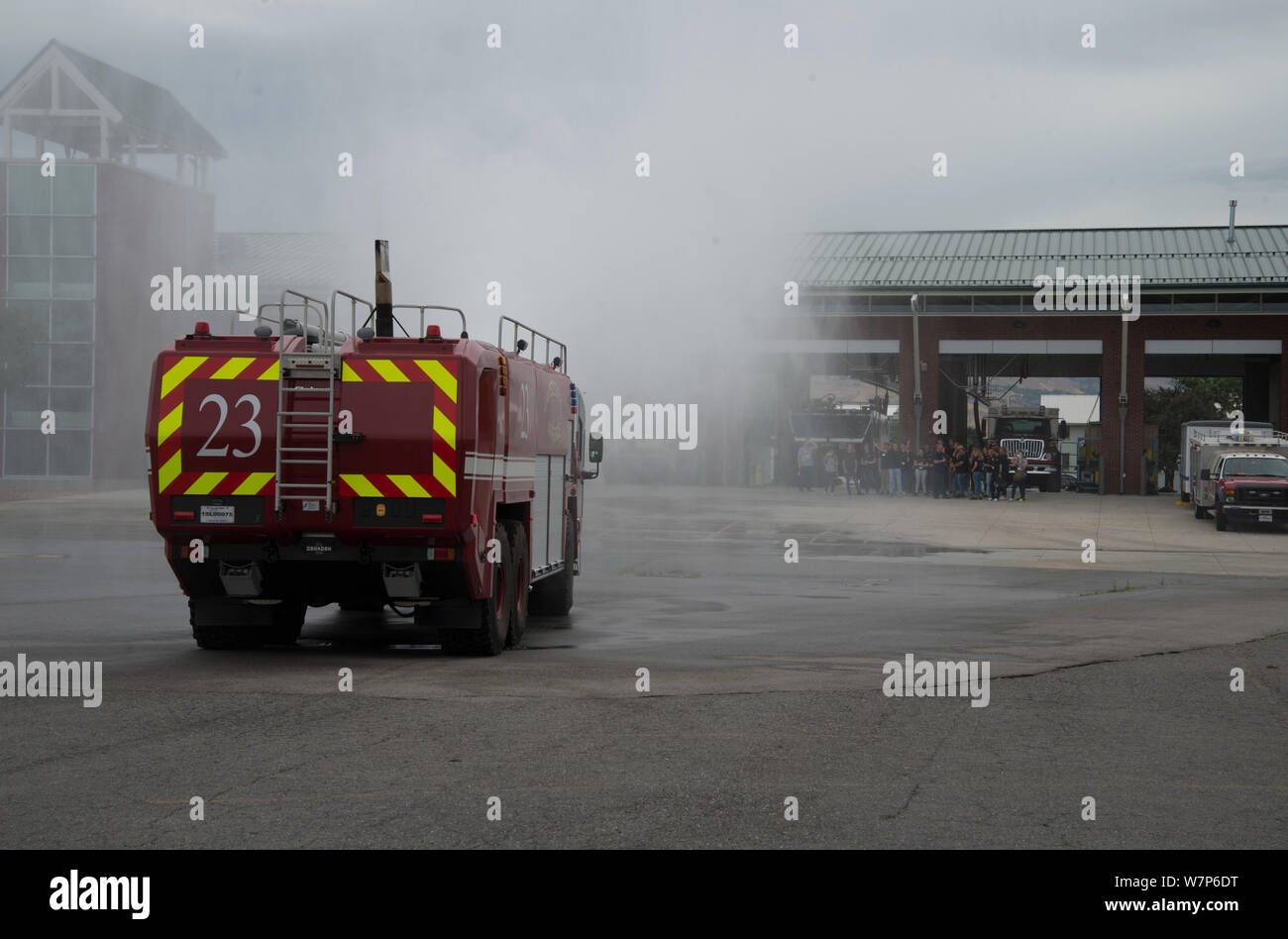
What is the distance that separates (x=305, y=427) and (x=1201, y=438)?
32872mm

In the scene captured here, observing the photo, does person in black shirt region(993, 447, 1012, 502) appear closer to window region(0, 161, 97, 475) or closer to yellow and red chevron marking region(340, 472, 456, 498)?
window region(0, 161, 97, 475)

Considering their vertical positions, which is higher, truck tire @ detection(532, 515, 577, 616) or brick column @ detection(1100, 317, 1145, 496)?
brick column @ detection(1100, 317, 1145, 496)

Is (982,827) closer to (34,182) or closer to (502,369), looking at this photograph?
(502,369)

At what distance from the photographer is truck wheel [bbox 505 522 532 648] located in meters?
12.3

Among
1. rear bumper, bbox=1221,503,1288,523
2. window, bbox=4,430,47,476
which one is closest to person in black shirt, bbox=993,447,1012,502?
rear bumper, bbox=1221,503,1288,523

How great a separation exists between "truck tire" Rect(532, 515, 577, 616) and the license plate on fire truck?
16.0 ft

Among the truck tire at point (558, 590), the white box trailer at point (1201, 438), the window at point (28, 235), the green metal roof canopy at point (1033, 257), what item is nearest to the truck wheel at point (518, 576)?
the truck tire at point (558, 590)

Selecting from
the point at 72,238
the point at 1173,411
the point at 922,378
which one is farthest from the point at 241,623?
the point at 1173,411

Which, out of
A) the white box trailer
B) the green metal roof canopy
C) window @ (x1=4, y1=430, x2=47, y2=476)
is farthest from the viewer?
window @ (x1=4, y1=430, x2=47, y2=476)

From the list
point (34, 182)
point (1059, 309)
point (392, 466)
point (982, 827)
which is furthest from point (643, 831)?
point (34, 182)

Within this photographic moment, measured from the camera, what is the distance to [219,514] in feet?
34.8

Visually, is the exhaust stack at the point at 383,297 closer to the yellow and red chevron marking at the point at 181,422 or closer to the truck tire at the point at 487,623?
the yellow and red chevron marking at the point at 181,422
